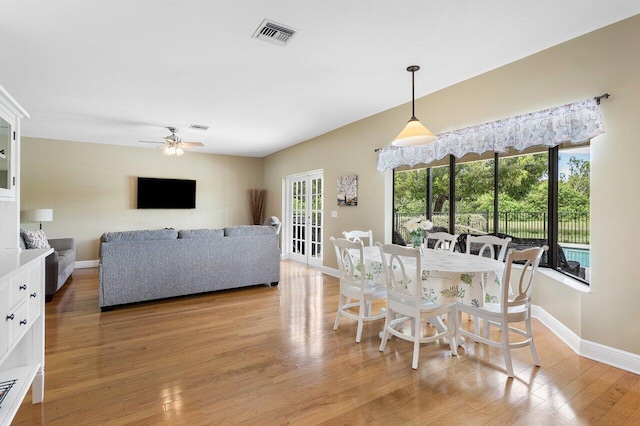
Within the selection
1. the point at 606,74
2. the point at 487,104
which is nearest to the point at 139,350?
the point at 487,104

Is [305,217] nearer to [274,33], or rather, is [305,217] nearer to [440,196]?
[440,196]

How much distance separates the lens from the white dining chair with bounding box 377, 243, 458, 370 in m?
2.42

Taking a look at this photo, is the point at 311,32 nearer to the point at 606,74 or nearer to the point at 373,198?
the point at 606,74

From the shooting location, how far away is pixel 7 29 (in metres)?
2.48

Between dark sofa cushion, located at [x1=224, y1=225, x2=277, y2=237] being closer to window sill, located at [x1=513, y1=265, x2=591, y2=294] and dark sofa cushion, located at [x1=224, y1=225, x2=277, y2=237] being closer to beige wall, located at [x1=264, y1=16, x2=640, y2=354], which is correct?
→ beige wall, located at [x1=264, y1=16, x2=640, y2=354]

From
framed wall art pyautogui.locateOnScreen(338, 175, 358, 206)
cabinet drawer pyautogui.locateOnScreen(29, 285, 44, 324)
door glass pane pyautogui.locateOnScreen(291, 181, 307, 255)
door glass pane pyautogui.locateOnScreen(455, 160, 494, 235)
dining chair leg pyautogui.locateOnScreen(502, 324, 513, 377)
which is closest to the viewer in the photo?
cabinet drawer pyautogui.locateOnScreen(29, 285, 44, 324)

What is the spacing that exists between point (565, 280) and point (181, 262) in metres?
4.25

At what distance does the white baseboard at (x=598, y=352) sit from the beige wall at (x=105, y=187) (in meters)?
6.95

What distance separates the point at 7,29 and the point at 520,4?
383cm

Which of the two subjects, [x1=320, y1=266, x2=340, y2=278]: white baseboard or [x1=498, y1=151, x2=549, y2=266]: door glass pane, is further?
[x1=320, y1=266, x2=340, y2=278]: white baseboard

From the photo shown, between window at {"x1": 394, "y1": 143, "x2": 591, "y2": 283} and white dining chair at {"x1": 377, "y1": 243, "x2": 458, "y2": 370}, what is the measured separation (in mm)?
1496

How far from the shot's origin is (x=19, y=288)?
1655 millimetres

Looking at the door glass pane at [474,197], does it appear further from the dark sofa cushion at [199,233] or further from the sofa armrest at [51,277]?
the sofa armrest at [51,277]

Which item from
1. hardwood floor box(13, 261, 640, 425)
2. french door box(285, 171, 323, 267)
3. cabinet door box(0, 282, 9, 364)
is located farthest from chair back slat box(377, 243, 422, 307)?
french door box(285, 171, 323, 267)
